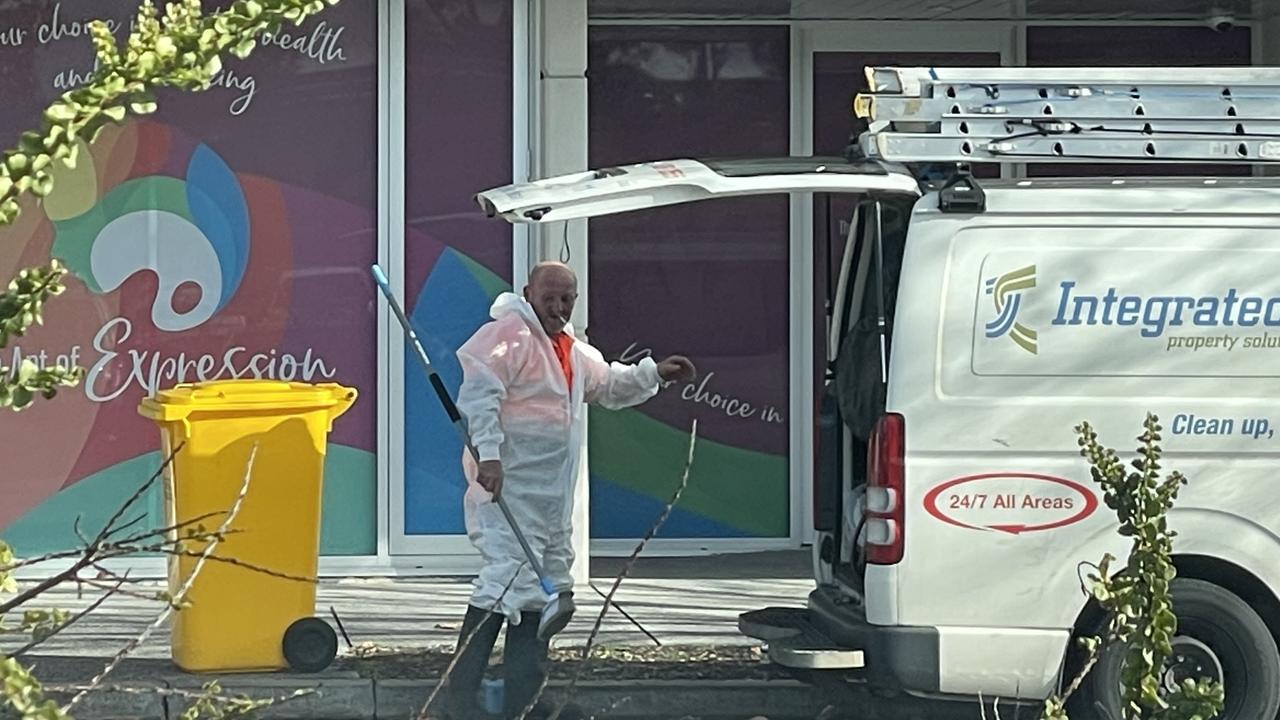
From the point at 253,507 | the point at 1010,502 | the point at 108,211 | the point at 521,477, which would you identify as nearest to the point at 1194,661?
the point at 1010,502

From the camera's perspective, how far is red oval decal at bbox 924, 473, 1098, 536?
650cm

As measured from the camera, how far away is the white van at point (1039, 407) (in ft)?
21.3

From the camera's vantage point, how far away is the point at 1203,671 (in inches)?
259

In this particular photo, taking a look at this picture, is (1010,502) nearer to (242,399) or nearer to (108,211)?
(242,399)

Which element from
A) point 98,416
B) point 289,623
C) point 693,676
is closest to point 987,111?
point 693,676

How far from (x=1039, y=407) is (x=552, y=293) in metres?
1.88

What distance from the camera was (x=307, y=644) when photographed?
781 cm

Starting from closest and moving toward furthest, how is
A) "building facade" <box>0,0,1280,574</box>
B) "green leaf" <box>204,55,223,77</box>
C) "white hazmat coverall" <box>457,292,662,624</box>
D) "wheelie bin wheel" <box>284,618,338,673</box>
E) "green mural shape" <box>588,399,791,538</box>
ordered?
"green leaf" <box>204,55,223,77</box> < "white hazmat coverall" <box>457,292,662,624</box> < "wheelie bin wheel" <box>284,618,338,673</box> < "building facade" <box>0,0,1280,574</box> < "green mural shape" <box>588,399,791,538</box>

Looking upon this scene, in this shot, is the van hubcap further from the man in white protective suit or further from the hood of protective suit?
the hood of protective suit

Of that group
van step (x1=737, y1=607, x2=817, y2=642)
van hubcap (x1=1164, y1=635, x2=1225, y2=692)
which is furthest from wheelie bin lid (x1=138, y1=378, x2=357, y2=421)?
van hubcap (x1=1164, y1=635, x2=1225, y2=692)

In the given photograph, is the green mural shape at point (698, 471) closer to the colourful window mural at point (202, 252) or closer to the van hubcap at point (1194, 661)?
the colourful window mural at point (202, 252)

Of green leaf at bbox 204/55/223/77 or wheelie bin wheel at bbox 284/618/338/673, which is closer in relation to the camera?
green leaf at bbox 204/55/223/77

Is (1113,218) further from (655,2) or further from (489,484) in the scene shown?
(655,2)

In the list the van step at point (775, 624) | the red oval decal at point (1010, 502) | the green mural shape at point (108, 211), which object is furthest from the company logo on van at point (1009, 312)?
the green mural shape at point (108, 211)
